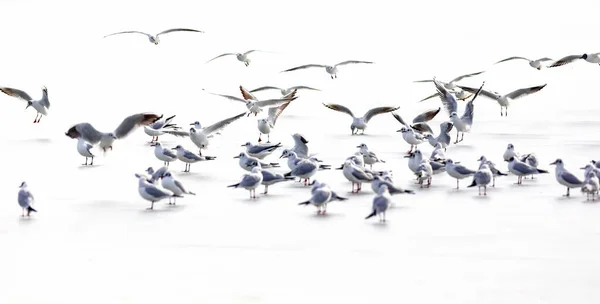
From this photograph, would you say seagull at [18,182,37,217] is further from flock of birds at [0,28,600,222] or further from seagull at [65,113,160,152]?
seagull at [65,113,160,152]

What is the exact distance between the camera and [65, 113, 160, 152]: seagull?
17812 millimetres

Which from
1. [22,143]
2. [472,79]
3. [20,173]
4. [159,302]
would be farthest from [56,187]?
[472,79]

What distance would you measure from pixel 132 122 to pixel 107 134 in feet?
2.17

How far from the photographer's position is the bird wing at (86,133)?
17772mm

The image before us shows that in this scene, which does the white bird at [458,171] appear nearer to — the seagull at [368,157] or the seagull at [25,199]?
the seagull at [368,157]

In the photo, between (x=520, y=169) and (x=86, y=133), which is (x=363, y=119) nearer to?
(x=86, y=133)

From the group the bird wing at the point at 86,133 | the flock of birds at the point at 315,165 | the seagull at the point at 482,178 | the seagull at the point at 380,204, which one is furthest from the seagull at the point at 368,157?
the bird wing at the point at 86,133

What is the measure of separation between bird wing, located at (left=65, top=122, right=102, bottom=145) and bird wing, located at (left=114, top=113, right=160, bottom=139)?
18.9 inches

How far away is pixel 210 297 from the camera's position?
1055cm

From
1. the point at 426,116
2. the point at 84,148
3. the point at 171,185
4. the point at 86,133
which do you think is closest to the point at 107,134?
the point at 86,133

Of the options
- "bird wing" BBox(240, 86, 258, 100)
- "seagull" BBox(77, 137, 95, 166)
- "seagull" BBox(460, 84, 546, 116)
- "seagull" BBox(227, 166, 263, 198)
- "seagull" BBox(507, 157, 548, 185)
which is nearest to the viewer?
"seagull" BBox(227, 166, 263, 198)

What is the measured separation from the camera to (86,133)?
58.6ft

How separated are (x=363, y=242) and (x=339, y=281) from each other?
151cm

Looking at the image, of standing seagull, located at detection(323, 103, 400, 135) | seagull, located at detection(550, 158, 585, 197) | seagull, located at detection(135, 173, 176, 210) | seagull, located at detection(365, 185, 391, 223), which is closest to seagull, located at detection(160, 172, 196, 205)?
seagull, located at detection(135, 173, 176, 210)
